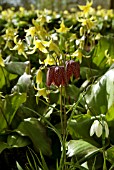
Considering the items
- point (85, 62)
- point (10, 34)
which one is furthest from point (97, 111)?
point (10, 34)

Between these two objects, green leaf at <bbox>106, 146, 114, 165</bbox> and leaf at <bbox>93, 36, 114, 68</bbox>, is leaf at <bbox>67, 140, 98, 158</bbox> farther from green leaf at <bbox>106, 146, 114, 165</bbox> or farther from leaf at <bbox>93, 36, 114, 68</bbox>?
leaf at <bbox>93, 36, 114, 68</bbox>

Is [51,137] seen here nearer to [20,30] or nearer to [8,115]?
[8,115]

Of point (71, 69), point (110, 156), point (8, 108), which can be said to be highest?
point (71, 69)

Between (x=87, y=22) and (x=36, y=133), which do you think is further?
(x=87, y=22)

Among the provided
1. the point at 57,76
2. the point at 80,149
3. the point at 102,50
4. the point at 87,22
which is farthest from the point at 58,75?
the point at 102,50

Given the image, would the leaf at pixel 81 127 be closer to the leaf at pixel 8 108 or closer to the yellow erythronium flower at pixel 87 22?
the leaf at pixel 8 108

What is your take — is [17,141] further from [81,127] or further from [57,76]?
[57,76]
